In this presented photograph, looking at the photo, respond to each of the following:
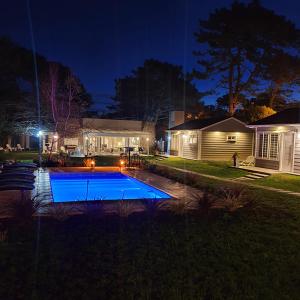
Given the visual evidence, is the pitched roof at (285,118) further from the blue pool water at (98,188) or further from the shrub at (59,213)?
the shrub at (59,213)

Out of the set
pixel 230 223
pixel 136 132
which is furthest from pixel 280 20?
pixel 230 223

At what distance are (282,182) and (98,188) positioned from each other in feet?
26.0

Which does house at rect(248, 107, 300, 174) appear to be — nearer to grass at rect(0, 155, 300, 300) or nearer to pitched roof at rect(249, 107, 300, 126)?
pitched roof at rect(249, 107, 300, 126)

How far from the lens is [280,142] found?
17547mm

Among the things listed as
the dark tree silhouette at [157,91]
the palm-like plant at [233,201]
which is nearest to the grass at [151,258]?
the palm-like plant at [233,201]

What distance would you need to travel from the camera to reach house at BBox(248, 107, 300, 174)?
54.7 ft

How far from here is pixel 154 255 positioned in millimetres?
5293

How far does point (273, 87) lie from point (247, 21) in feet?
22.9

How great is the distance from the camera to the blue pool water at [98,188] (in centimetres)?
1101

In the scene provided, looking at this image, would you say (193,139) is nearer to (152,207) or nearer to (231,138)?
(231,138)

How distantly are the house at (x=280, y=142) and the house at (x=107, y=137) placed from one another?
578 inches

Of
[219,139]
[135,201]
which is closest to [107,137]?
[219,139]

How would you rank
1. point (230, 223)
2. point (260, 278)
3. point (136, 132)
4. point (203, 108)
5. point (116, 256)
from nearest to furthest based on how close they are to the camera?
point (260, 278), point (116, 256), point (230, 223), point (136, 132), point (203, 108)

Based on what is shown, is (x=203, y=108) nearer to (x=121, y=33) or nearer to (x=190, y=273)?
(x=121, y=33)
